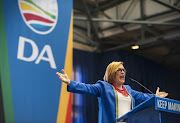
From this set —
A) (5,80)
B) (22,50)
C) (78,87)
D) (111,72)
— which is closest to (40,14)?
(22,50)

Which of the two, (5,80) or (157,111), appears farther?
(5,80)

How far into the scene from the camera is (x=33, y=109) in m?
3.94

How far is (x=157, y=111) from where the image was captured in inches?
68.0

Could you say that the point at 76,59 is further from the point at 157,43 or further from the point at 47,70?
the point at 47,70

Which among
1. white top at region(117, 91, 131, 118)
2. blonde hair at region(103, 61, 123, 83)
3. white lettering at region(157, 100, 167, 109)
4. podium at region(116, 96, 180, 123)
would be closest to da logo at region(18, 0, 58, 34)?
blonde hair at region(103, 61, 123, 83)

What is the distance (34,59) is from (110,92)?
6.15 ft

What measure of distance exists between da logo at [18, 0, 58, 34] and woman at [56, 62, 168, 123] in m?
1.91

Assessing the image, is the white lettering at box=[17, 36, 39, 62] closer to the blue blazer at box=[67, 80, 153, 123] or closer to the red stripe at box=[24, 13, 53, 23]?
the red stripe at box=[24, 13, 53, 23]

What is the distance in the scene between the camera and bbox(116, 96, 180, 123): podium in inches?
67.4

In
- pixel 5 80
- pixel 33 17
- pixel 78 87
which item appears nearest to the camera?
pixel 78 87

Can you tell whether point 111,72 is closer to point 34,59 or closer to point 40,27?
point 34,59

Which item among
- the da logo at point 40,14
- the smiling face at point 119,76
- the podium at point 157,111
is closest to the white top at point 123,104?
the smiling face at point 119,76

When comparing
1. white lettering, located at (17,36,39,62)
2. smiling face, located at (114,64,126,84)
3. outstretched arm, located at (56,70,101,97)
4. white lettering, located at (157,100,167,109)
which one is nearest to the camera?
white lettering, located at (157,100,167,109)

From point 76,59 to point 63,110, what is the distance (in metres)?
4.29
